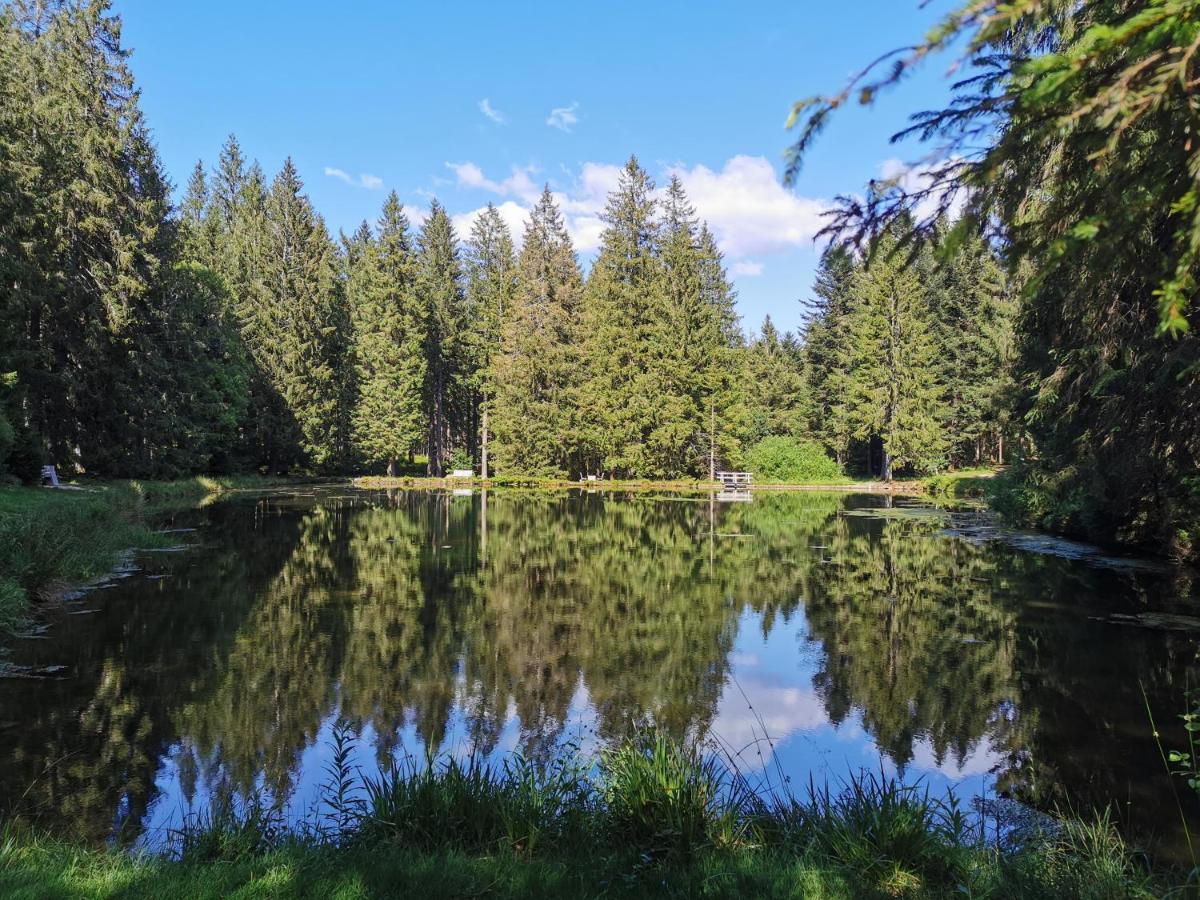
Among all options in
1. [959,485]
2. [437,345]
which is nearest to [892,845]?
[959,485]

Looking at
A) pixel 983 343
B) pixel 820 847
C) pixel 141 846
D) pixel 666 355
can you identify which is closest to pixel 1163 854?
pixel 820 847

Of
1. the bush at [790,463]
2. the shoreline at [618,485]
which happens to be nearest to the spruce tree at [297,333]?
the shoreline at [618,485]

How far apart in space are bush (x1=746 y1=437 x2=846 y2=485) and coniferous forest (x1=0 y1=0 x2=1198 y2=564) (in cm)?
196

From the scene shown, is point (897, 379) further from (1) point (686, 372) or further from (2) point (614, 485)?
(2) point (614, 485)

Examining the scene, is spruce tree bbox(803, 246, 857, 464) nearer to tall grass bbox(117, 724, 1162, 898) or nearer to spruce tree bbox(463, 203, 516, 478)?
spruce tree bbox(463, 203, 516, 478)

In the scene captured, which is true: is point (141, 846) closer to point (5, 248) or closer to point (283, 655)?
point (283, 655)

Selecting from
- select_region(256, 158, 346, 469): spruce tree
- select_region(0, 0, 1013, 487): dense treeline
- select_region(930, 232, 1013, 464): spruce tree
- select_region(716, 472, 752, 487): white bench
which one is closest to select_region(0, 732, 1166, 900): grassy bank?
select_region(0, 0, 1013, 487): dense treeline

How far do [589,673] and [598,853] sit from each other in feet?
16.7

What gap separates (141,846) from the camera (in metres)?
4.67

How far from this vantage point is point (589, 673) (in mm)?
9281

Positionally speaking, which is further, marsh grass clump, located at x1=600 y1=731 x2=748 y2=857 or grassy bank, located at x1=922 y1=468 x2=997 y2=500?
grassy bank, located at x1=922 y1=468 x2=997 y2=500

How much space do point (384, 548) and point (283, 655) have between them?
9.84 m

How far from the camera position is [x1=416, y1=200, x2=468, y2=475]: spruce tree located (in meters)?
54.6

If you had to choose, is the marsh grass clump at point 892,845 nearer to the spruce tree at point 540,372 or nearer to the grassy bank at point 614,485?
the grassy bank at point 614,485
